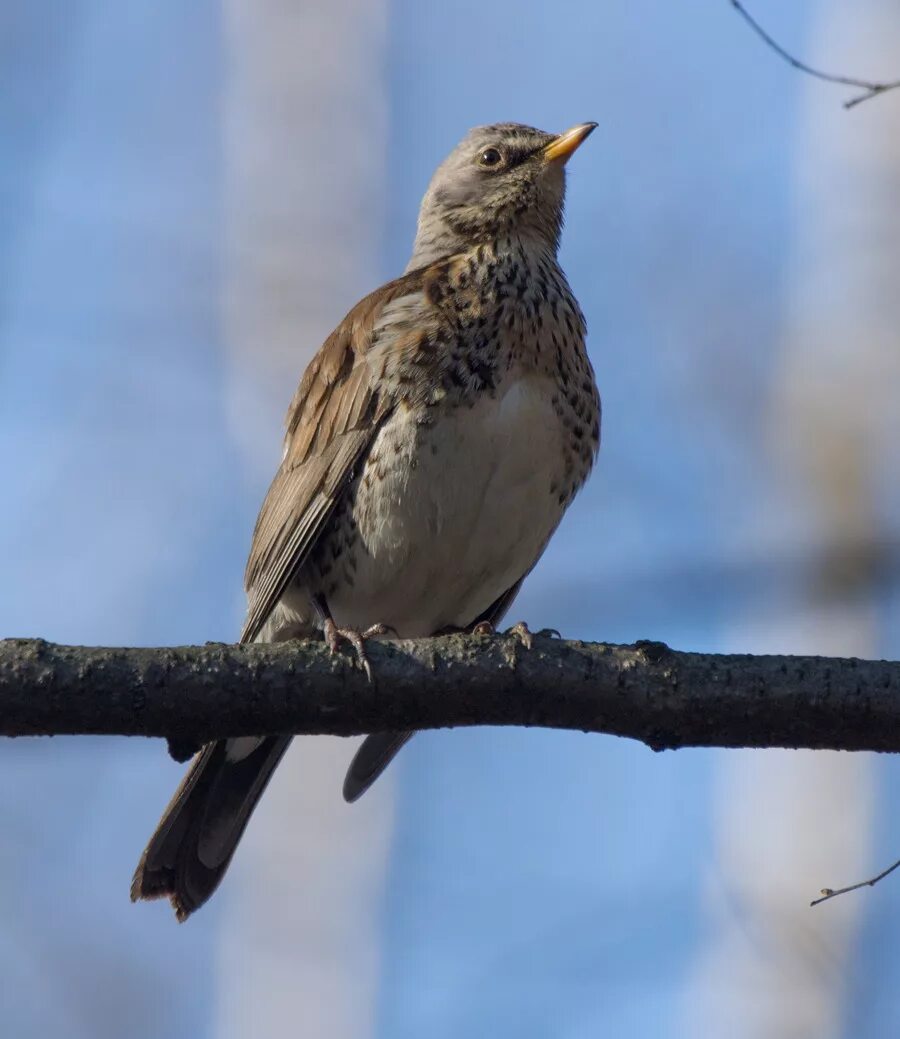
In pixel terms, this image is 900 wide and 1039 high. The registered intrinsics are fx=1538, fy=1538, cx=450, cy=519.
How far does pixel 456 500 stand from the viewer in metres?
4.69

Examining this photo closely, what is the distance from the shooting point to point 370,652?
342 centimetres

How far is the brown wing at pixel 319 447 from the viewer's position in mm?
4824

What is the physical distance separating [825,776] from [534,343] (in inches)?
99.4

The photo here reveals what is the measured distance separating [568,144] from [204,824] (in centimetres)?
280

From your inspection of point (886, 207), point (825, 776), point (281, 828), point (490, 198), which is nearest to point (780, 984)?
point (825, 776)

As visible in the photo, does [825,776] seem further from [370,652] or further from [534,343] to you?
[370,652]

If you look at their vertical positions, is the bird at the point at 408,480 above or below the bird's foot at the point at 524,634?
above

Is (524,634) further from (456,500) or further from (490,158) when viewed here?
(490,158)

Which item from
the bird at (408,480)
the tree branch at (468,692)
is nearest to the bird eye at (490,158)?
the bird at (408,480)

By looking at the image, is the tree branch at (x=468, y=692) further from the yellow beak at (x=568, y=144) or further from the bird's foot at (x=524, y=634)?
the yellow beak at (x=568, y=144)

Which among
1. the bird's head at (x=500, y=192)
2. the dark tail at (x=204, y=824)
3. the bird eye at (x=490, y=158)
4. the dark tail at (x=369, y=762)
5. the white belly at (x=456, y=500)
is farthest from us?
the bird eye at (x=490, y=158)

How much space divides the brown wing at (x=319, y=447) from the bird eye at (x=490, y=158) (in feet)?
2.77

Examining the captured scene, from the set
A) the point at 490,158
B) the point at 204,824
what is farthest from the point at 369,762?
the point at 490,158

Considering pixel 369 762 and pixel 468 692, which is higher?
pixel 369 762
